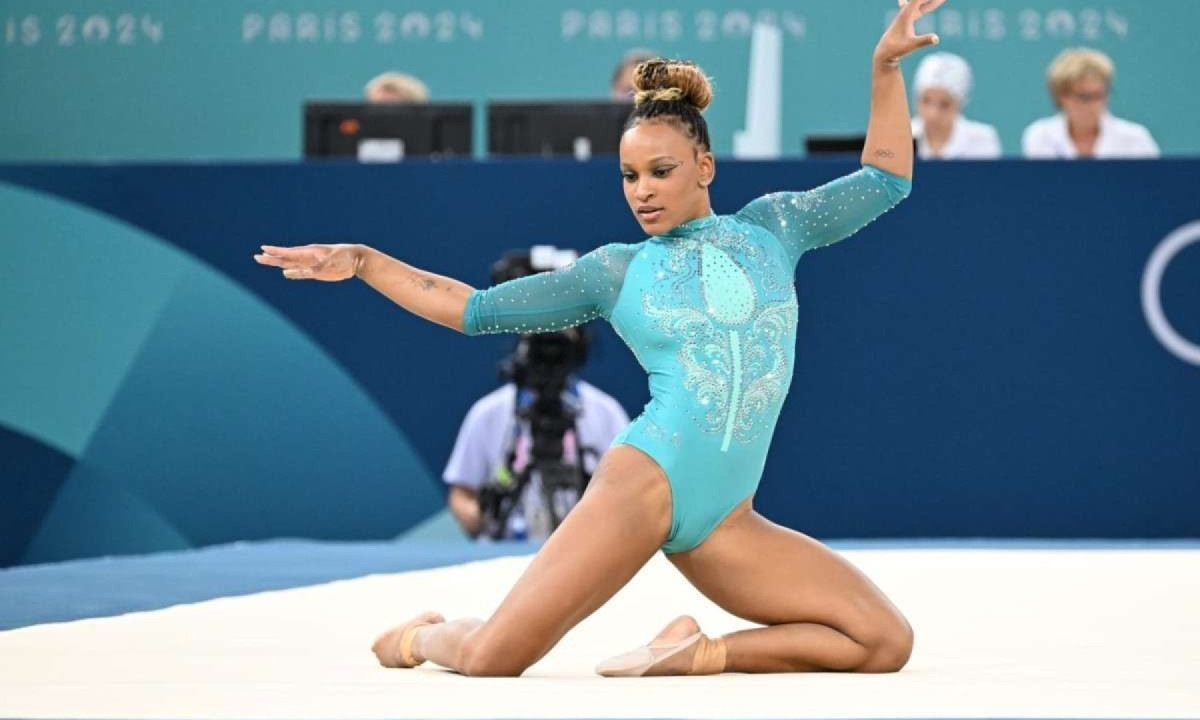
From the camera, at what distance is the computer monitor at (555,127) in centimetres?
771

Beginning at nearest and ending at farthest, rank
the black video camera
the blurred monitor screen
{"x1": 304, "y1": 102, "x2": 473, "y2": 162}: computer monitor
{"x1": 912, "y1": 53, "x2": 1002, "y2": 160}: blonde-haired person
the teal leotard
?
the teal leotard
the black video camera
{"x1": 304, "y1": 102, "x2": 473, "y2": 162}: computer monitor
the blurred monitor screen
{"x1": 912, "y1": 53, "x2": 1002, "y2": 160}: blonde-haired person

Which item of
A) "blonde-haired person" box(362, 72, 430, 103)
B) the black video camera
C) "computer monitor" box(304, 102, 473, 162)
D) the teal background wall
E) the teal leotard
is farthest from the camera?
the teal background wall

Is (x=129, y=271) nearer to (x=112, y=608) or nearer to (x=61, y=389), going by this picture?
(x=61, y=389)

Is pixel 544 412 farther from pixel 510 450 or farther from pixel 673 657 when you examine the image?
pixel 673 657

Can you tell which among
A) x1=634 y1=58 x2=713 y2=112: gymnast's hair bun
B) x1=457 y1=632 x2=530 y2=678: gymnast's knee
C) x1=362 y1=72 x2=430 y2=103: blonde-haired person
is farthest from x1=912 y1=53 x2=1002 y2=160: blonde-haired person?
x1=457 y1=632 x2=530 y2=678: gymnast's knee

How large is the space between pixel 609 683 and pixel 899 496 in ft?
12.9

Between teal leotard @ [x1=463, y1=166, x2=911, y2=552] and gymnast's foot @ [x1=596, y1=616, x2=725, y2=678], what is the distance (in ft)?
0.56

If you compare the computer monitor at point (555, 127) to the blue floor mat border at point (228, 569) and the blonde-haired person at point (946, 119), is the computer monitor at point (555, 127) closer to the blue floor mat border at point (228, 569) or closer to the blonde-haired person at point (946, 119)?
the blonde-haired person at point (946, 119)

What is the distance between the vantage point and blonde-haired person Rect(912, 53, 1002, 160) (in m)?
8.19

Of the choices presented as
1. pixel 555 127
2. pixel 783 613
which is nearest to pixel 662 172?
pixel 783 613

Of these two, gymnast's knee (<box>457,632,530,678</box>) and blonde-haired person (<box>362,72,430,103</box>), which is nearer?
gymnast's knee (<box>457,632,530,678</box>)

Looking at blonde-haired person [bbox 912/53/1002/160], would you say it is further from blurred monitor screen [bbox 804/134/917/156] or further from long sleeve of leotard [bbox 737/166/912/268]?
long sleeve of leotard [bbox 737/166/912/268]

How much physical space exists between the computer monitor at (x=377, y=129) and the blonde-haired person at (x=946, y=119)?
2.00 m

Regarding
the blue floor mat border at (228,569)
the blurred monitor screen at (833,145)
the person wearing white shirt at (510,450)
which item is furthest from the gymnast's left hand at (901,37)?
the blurred monitor screen at (833,145)
